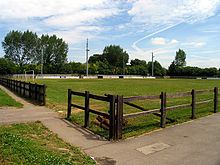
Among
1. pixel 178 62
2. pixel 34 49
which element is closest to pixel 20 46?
pixel 34 49

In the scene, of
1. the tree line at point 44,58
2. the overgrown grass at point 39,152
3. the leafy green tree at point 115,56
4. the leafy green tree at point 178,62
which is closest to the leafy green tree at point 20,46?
the tree line at point 44,58

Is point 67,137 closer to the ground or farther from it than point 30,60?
closer to the ground

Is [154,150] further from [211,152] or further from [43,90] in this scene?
[43,90]

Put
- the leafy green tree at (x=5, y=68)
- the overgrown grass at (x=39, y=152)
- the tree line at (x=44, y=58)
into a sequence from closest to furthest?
the overgrown grass at (x=39, y=152), the leafy green tree at (x=5, y=68), the tree line at (x=44, y=58)

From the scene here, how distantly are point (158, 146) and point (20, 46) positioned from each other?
334ft

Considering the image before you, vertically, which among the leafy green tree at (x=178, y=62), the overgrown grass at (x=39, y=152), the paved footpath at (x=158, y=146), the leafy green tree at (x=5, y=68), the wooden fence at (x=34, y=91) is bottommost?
the paved footpath at (x=158, y=146)

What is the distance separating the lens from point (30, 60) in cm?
9612

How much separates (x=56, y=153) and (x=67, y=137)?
1.56 meters

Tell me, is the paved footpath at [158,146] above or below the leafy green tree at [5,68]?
below

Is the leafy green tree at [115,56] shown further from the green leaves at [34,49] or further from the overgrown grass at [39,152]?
the overgrown grass at [39,152]

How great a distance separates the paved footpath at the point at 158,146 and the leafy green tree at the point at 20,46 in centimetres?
9680

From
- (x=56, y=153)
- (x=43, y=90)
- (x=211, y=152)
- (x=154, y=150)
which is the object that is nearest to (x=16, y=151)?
(x=56, y=153)

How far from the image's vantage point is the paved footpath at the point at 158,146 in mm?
4312

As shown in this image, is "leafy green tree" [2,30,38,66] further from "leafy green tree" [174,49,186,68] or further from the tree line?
"leafy green tree" [174,49,186,68]
